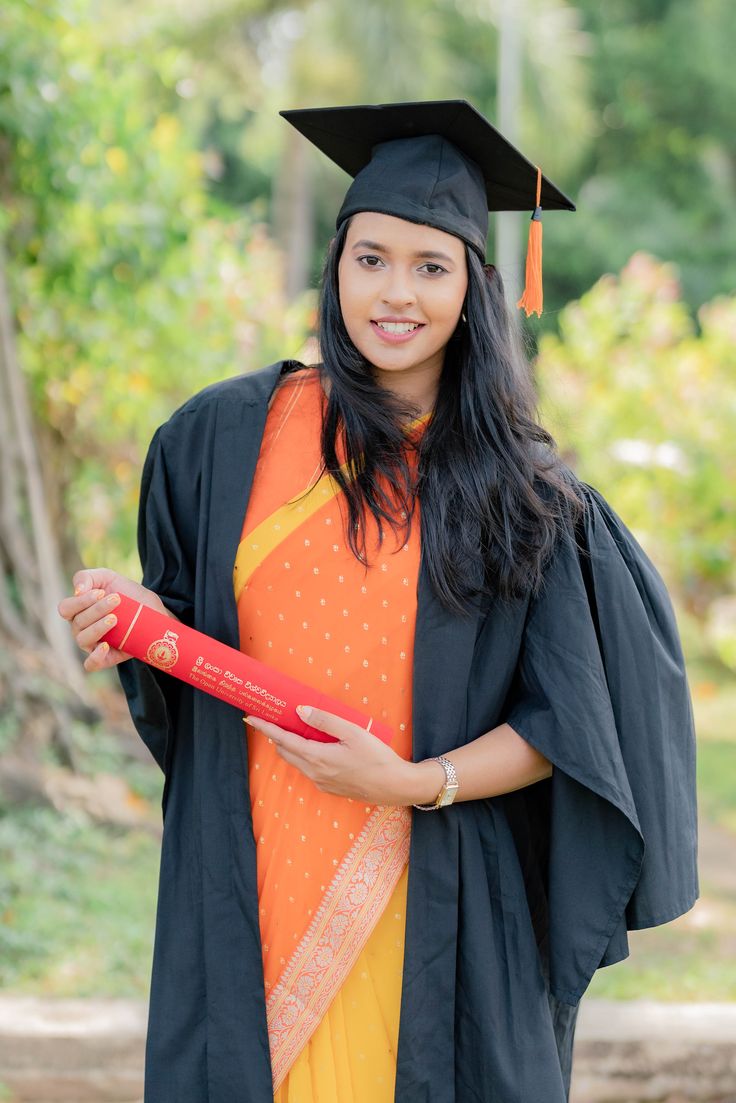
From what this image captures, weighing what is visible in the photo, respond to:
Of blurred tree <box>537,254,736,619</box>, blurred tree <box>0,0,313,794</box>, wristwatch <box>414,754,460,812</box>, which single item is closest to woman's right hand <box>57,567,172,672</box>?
wristwatch <box>414,754,460,812</box>

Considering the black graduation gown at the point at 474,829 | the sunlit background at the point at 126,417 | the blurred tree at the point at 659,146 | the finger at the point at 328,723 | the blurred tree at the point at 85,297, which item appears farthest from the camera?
the blurred tree at the point at 659,146

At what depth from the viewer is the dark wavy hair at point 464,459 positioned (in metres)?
1.75

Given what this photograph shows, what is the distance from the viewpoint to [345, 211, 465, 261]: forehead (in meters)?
1.75

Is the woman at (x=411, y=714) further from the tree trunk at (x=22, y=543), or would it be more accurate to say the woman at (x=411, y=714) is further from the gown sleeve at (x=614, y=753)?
the tree trunk at (x=22, y=543)

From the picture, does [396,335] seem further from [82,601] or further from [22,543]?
[22,543]

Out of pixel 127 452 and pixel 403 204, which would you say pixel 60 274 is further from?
pixel 403 204

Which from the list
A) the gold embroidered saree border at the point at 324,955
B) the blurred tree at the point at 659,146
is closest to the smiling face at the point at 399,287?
the gold embroidered saree border at the point at 324,955

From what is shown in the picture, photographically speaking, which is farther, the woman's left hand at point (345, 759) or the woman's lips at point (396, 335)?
the woman's lips at point (396, 335)

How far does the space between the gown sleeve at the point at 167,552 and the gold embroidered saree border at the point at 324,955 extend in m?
0.33

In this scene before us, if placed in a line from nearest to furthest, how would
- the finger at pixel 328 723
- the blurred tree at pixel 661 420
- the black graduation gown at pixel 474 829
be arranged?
the finger at pixel 328 723, the black graduation gown at pixel 474 829, the blurred tree at pixel 661 420

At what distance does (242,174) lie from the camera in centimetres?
2406

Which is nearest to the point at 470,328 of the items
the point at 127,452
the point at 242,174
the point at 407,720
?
the point at 407,720

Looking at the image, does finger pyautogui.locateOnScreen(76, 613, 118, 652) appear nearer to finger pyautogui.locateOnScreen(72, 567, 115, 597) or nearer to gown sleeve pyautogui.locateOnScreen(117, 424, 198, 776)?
finger pyautogui.locateOnScreen(72, 567, 115, 597)

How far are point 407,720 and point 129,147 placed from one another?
3.72m
